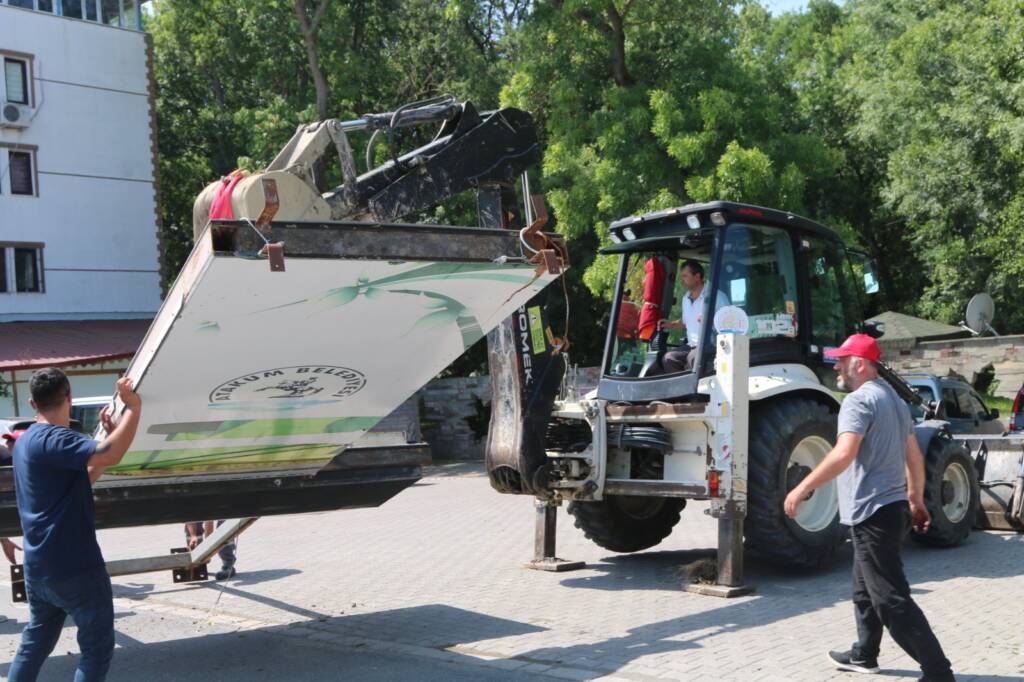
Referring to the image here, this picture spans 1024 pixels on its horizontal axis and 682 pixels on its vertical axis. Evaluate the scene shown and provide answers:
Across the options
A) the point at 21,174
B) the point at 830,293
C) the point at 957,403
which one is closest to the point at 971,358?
the point at 957,403

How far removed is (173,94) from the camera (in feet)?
120

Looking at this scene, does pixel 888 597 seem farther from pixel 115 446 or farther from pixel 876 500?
pixel 115 446

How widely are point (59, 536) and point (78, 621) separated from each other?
1.35 feet

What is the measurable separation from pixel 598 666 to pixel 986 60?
19.1 m

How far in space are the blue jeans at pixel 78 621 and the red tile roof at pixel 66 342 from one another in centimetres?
2276

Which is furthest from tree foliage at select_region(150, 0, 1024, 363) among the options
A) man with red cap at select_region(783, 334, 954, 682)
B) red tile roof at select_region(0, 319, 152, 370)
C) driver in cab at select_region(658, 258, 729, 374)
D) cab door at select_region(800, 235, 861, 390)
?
man with red cap at select_region(783, 334, 954, 682)

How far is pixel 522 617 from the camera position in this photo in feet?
28.0

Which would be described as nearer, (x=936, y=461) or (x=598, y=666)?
(x=598, y=666)

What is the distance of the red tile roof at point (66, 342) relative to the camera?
27.7 m

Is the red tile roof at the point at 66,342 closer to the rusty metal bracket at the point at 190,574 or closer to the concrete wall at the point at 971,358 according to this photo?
the concrete wall at the point at 971,358

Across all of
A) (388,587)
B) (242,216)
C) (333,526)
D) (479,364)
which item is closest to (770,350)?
(388,587)

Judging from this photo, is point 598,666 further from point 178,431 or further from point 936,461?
point 936,461

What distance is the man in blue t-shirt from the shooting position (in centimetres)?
566

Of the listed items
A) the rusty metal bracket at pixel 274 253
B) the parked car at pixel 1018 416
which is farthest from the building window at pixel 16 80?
the rusty metal bracket at pixel 274 253
